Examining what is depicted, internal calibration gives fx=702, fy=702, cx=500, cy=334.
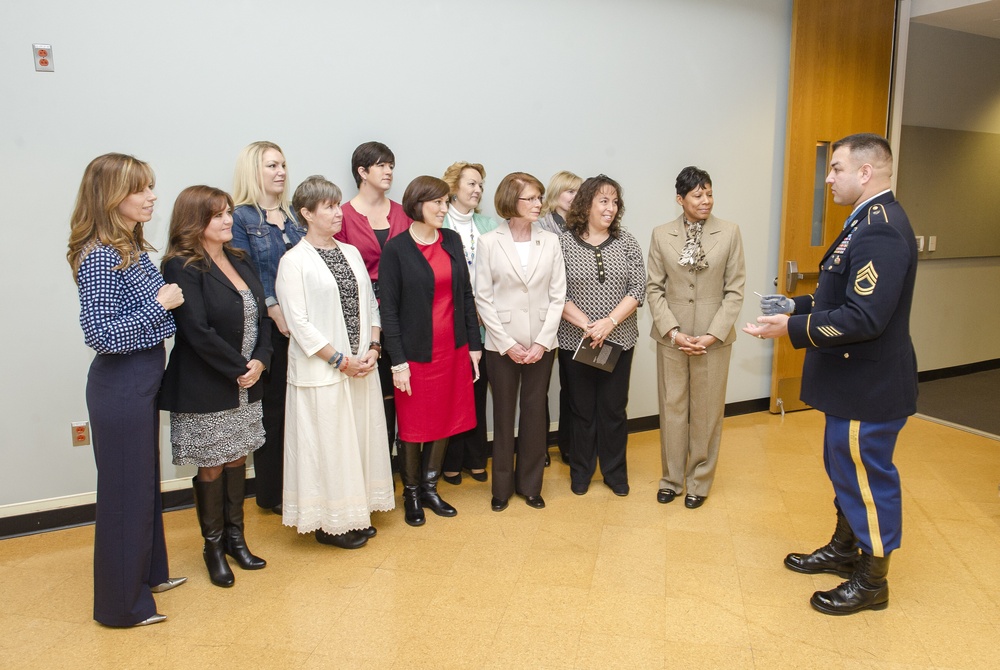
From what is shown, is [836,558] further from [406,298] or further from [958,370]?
[958,370]

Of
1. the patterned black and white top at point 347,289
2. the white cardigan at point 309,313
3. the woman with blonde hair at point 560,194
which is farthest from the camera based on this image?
the woman with blonde hair at point 560,194

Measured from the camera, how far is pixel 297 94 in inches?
145

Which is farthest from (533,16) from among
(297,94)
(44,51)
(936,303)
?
(936,303)

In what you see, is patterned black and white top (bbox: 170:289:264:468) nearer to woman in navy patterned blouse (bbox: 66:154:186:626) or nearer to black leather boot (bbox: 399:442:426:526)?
woman in navy patterned blouse (bbox: 66:154:186:626)

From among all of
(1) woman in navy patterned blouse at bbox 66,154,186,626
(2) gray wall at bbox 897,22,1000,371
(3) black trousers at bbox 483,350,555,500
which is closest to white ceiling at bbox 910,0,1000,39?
(2) gray wall at bbox 897,22,1000,371

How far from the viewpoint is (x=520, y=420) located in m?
3.63

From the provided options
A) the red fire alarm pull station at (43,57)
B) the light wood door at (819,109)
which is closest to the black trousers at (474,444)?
the light wood door at (819,109)

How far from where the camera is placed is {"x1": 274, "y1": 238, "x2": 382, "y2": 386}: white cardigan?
2.98 metres

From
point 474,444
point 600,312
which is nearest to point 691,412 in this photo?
point 600,312

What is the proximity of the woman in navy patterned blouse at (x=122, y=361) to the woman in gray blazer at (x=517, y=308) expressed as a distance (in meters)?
1.46

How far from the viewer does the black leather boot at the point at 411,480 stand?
3.46m

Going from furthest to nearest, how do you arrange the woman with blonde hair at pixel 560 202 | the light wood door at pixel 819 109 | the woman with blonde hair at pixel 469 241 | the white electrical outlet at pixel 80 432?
1. the light wood door at pixel 819 109
2. the woman with blonde hair at pixel 560 202
3. the woman with blonde hair at pixel 469 241
4. the white electrical outlet at pixel 80 432

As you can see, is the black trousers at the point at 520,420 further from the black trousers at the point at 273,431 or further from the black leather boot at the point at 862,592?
the black leather boot at the point at 862,592

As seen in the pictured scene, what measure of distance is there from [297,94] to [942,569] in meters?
3.77
